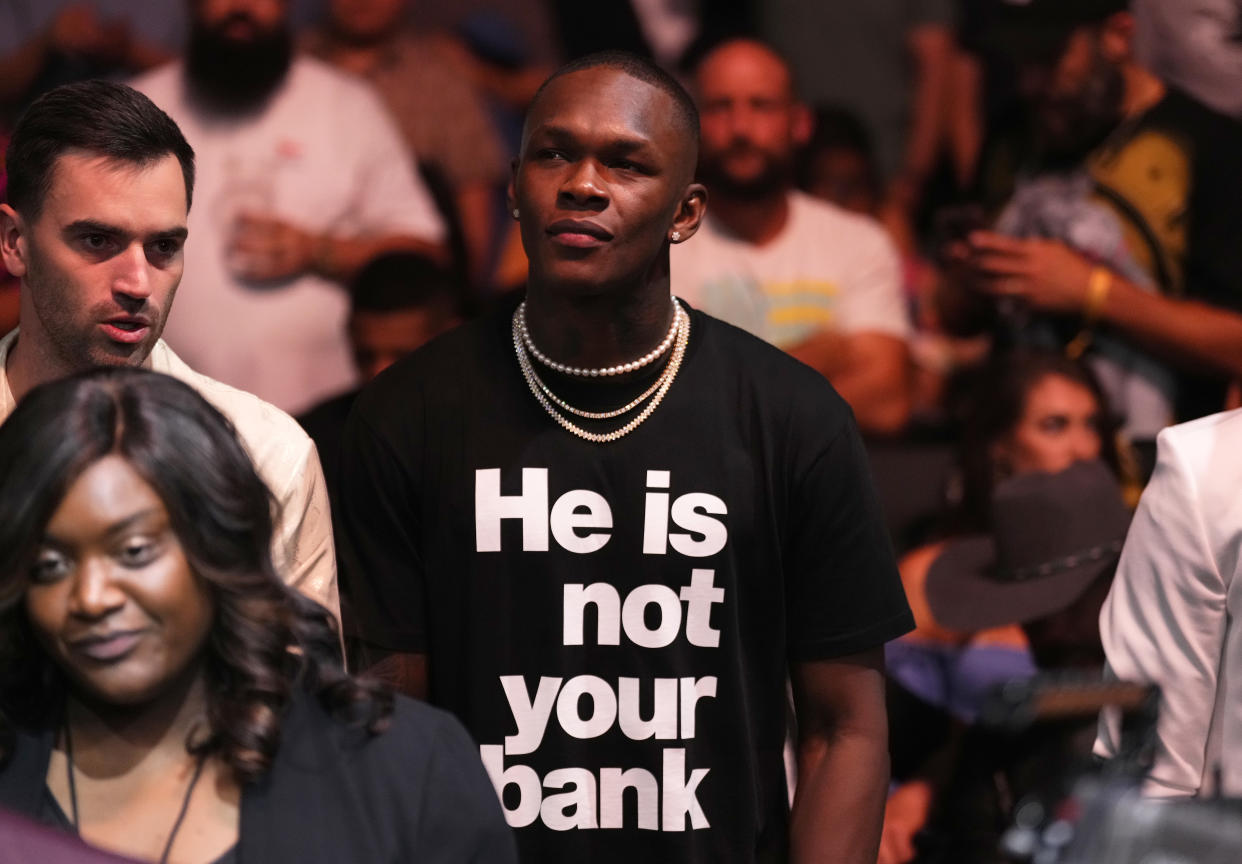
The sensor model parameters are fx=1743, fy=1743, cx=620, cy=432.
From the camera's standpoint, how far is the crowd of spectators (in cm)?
451

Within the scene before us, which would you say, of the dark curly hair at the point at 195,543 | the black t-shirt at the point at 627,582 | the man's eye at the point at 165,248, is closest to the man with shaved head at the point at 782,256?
the black t-shirt at the point at 627,582

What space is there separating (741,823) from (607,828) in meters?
0.18

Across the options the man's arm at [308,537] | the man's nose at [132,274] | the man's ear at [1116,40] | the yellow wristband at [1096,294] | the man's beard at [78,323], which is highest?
the man's ear at [1116,40]

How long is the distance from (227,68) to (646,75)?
253 centimetres

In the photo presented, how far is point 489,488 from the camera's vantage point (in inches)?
94.9

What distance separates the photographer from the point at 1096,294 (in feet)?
14.8

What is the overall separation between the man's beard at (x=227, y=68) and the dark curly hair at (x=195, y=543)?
304 centimetres

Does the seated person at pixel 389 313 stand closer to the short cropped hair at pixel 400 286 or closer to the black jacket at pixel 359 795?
the short cropped hair at pixel 400 286

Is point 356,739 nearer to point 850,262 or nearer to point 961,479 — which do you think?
point 961,479

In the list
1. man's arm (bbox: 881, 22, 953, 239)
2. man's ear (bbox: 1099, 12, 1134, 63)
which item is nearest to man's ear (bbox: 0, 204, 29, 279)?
man's arm (bbox: 881, 22, 953, 239)

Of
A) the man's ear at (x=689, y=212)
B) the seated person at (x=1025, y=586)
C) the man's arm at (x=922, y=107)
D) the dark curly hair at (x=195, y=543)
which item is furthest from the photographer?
the man's arm at (x=922, y=107)

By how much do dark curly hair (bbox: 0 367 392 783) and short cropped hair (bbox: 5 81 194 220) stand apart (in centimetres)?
69

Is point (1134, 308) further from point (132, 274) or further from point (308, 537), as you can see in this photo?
point (132, 274)

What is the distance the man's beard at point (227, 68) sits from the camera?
4.67 m
